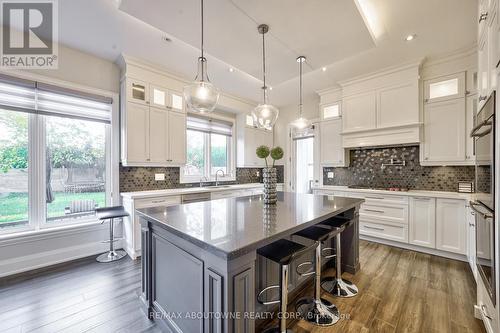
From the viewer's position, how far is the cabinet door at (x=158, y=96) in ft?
11.0

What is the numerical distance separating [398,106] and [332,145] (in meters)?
1.27

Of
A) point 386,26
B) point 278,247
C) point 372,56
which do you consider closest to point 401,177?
point 372,56

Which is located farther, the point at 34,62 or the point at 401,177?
the point at 401,177

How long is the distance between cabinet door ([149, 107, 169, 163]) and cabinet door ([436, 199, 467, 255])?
4.28m

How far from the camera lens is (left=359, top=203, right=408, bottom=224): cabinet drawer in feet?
10.7

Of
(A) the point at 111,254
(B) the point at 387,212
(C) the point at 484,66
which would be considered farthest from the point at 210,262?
(B) the point at 387,212

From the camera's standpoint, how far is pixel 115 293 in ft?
7.00

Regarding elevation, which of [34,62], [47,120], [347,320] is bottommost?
[347,320]

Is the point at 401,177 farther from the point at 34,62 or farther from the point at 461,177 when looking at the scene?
the point at 34,62

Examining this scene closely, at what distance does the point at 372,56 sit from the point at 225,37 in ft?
7.62

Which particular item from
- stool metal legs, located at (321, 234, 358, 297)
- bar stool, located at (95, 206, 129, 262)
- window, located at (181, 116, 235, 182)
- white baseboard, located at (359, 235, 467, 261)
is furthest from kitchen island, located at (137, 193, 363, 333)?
window, located at (181, 116, 235, 182)

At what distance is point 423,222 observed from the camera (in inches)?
122

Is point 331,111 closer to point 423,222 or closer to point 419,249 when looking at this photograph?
point 423,222

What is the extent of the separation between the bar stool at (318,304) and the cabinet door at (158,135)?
2.65 m
